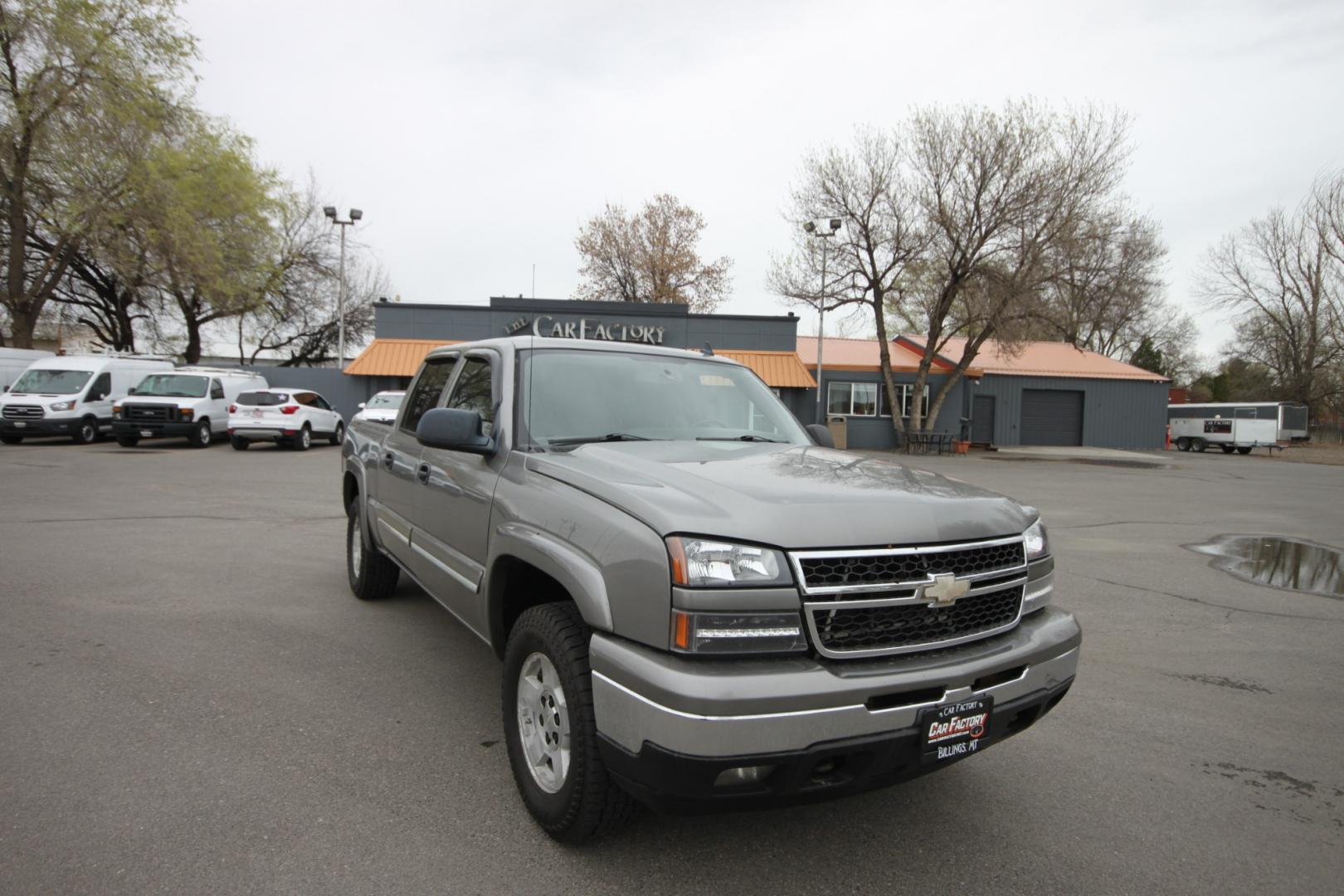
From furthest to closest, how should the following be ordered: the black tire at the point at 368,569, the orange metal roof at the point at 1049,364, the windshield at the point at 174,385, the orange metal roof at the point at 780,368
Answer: the orange metal roof at the point at 1049,364
the orange metal roof at the point at 780,368
the windshield at the point at 174,385
the black tire at the point at 368,569

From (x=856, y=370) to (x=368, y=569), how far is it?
3025cm

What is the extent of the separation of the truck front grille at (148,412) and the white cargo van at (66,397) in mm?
2195

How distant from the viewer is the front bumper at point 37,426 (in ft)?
64.0

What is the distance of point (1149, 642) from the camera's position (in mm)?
5398

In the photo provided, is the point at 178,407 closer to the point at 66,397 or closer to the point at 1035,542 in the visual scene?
the point at 66,397

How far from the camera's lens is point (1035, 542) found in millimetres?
2996

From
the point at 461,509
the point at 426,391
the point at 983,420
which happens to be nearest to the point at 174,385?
the point at 426,391

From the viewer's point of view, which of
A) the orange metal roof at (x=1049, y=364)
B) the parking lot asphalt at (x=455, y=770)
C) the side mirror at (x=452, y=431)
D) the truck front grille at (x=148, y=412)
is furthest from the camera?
the orange metal roof at (x=1049, y=364)

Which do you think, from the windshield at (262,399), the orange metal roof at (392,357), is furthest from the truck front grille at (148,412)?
the orange metal roof at (392,357)

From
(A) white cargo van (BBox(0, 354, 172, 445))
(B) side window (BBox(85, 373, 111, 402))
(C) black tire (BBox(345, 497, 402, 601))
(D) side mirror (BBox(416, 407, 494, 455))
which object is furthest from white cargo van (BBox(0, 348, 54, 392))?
(D) side mirror (BBox(416, 407, 494, 455))

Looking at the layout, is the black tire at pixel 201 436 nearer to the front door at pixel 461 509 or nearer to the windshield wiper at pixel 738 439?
the front door at pixel 461 509

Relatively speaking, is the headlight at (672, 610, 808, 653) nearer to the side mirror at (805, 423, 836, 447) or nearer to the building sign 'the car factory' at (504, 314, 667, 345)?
the side mirror at (805, 423, 836, 447)

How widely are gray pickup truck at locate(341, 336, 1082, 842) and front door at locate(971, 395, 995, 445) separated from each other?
116 feet

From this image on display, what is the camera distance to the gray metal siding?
36531mm
